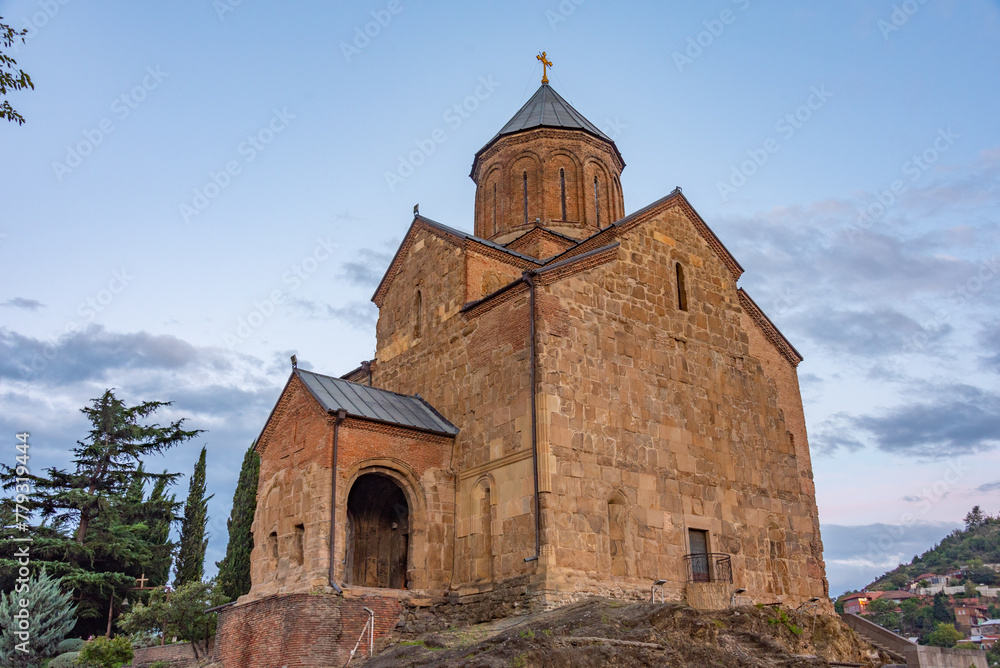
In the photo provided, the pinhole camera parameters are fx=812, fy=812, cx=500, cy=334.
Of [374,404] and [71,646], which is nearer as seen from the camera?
[374,404]

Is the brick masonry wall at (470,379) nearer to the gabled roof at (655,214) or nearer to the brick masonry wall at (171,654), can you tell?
the gabled roof at (655,214)

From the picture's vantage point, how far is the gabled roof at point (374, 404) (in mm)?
15562

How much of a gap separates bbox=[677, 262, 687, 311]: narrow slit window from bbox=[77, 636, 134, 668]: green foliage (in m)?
16.8

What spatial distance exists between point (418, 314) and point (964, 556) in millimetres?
73396

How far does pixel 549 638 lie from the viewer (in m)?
10.3

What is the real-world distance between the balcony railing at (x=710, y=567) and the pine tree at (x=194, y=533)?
64.2 ft

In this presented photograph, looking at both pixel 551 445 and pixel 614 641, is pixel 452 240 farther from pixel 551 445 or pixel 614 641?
pixel 614 641

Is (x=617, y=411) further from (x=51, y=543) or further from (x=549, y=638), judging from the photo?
(x=51, y=543)

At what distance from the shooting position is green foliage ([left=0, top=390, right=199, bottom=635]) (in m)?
27.5

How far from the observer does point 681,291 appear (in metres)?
17.6

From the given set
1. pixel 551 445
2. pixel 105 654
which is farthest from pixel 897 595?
pixel 551 445

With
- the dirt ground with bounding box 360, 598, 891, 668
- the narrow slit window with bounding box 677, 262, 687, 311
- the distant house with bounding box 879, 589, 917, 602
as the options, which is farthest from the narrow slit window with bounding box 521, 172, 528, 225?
the distant house with bounding box 879, 589, 917, 602

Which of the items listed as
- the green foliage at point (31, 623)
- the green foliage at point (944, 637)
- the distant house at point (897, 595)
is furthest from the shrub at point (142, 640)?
the distant house at point (897, 595)

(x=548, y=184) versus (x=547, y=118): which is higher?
(x=547, y=118)
